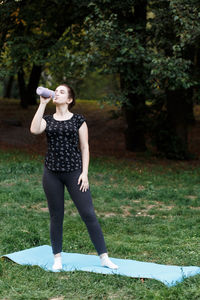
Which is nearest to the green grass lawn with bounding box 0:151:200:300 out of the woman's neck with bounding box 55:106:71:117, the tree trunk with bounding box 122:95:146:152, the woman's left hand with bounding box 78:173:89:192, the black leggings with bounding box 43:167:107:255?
the black leggings with bounding box 43:167:107:255

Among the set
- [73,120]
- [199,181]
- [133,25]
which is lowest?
[199,181]

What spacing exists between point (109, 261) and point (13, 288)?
3.73ft

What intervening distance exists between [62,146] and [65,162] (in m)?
0.17

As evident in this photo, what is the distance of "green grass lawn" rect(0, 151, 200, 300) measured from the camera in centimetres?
473

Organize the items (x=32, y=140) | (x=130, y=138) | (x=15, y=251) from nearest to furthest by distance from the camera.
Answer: (x=15, y=251), (x=130, y=138), (x=32, y=140)

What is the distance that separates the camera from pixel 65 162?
16.9 ft

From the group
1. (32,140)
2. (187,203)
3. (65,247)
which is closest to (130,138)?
(32,140)

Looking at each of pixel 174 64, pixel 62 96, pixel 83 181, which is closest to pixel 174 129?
pixel 174 64

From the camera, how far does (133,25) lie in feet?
43.1

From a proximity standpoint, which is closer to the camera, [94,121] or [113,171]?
[113,171]

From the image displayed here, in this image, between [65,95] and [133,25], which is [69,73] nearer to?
[133,25]

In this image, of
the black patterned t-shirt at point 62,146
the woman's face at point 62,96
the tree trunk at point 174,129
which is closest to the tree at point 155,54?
the tree trunk at point 174,129

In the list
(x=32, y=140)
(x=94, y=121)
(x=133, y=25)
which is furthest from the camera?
(x=94, y=121)

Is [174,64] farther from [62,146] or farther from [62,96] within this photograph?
[62,146]
